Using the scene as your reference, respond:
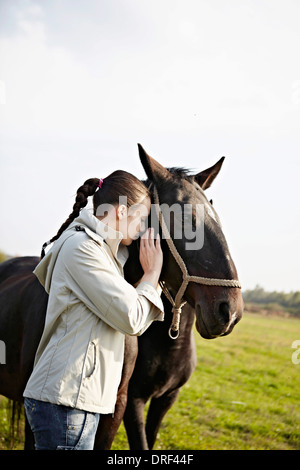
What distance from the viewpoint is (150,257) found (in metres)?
2.58

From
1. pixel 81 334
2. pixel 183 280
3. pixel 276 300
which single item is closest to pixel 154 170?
pixel 183 280

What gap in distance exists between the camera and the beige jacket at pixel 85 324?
2002 millimetres

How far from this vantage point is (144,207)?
2564 mm

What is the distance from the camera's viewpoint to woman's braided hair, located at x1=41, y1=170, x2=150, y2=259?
2426 mm

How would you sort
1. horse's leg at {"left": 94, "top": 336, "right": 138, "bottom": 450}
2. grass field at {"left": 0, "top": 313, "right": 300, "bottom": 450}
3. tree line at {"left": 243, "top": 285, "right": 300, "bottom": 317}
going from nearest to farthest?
1. horse's leg at {"left": 94, "top": 336, "right": 138, "bottom": 450}
2. grass field at {"left": 0, "top": 313, "right": 300, "bottom": 450}
3. tree line at {"left": 243, "top": 285, "right": 300, "bottom": 317}

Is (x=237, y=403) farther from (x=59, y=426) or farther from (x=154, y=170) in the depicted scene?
(x=59, y=426)

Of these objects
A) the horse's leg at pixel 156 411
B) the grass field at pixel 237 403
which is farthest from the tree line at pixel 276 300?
the horse's leg at pixel 156 411

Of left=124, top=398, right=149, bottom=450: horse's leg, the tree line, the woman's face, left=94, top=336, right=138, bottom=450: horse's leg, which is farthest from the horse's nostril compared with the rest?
the tree line

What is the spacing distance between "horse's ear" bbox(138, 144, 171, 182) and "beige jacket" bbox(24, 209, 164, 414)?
1.00 metres

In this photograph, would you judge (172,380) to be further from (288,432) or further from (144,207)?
(288,432)

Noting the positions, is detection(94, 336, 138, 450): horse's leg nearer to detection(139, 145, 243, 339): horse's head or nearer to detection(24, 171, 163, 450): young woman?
detection(139, 145, 243, 339): horse's head
